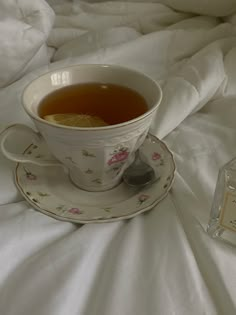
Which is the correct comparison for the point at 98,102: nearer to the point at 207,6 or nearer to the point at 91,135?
the point at 91,135

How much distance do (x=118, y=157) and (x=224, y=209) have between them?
0.11m

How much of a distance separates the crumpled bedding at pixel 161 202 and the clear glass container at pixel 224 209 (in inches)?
0.4

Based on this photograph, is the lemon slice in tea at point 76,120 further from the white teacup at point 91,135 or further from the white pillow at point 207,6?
the white pillow at point 207,6

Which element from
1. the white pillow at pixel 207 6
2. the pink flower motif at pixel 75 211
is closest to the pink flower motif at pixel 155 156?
the pink flower motif at pixel 75 211

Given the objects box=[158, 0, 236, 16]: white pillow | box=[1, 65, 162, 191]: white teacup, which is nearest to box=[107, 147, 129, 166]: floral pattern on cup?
box=[1, 65, 162, 191]: white teacup

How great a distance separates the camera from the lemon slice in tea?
0.42m

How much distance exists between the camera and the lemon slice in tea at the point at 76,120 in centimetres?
42

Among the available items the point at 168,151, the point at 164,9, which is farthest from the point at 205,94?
the point at 164,9

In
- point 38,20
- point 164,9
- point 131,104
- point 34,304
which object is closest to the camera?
point 34,304

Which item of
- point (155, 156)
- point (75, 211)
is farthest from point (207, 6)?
point (75, 211)

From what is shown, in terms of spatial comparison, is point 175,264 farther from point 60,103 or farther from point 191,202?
point 60,103

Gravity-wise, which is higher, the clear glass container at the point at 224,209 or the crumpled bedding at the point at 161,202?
the clear glass container at the point at 224,209

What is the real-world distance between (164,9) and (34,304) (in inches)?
20.0

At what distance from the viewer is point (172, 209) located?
16.2 inches
